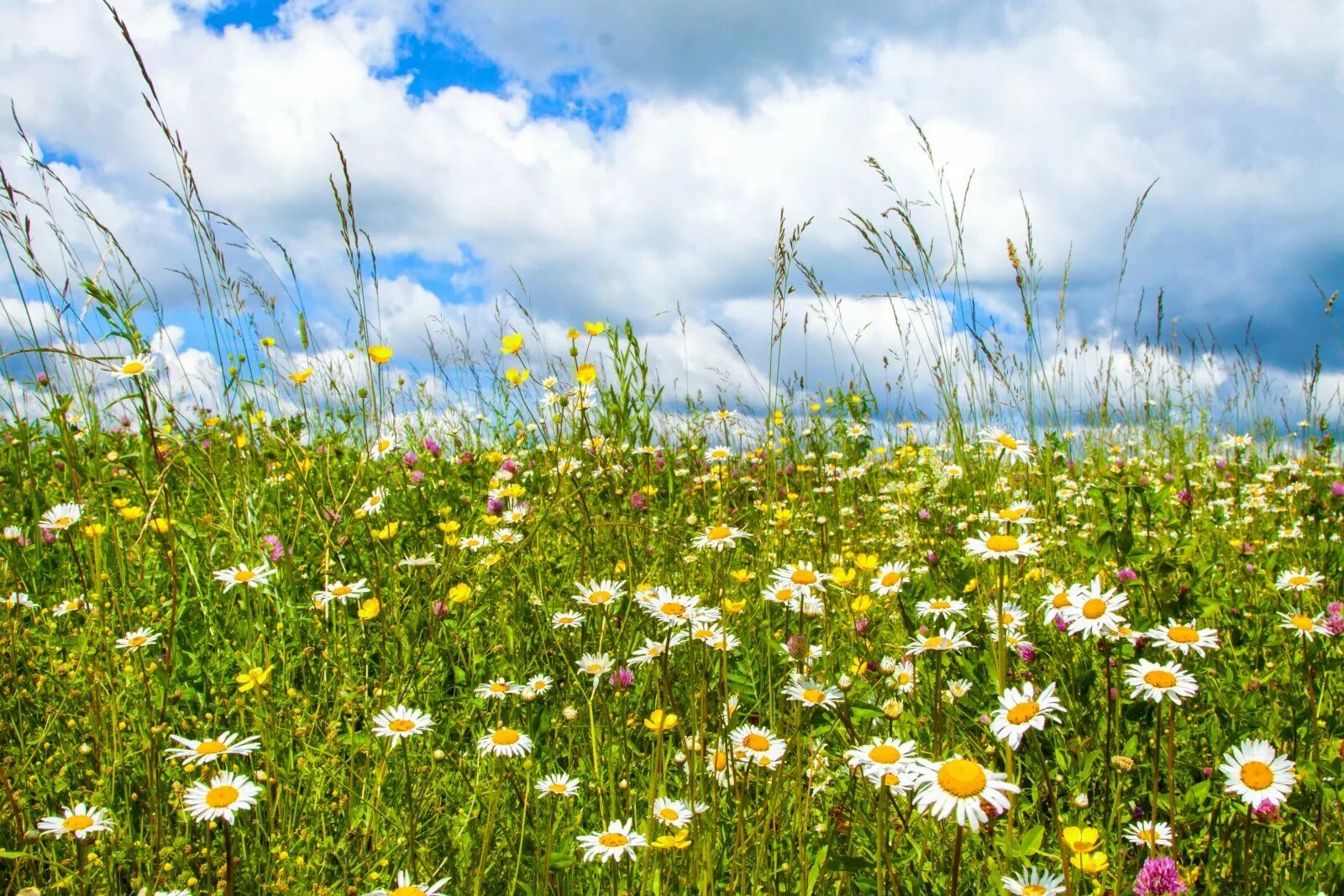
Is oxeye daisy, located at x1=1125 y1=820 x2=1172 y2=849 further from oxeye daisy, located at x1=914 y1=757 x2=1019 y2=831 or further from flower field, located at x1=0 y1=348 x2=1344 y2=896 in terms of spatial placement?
oxeye daisy, located at x1=914 y1=757 x2=1019 y2=831

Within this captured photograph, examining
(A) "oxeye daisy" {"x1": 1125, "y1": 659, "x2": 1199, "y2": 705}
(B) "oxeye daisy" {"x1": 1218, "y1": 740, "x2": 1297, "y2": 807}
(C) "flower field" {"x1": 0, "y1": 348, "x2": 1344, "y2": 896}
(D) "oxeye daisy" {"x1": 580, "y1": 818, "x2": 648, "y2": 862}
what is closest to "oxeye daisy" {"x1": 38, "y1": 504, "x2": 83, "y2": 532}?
(C) "flower field" {"x1": 0, "y1": 348, "x2": 1344, "y2": 896}

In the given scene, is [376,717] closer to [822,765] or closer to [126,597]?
[822,765]

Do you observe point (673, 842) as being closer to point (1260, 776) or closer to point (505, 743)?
point (505, 743)

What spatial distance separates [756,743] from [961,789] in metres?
0.49

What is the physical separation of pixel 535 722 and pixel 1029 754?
1.14 m

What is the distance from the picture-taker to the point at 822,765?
152 cm

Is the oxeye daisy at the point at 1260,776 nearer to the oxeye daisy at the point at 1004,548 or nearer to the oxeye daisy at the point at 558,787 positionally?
the oxeye daisy at the point at 1004,548

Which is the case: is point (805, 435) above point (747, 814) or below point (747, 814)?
above

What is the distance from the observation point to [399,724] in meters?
1.45

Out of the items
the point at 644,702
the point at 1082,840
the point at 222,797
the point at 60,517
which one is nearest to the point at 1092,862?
the point at 1082,840

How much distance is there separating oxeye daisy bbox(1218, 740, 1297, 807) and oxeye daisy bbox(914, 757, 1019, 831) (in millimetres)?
500

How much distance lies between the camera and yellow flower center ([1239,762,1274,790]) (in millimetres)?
1224

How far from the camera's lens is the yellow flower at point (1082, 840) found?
1.20 meters

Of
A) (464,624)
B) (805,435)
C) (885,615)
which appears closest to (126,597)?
(464,624)
